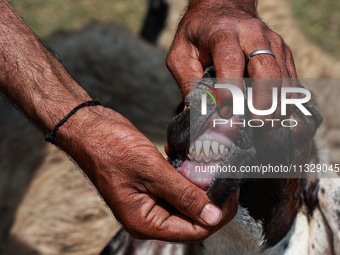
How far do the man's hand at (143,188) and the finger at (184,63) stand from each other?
28cm

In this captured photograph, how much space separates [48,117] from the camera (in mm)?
1993

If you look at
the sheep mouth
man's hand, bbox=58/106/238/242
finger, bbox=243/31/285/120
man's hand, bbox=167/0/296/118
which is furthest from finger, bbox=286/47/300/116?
man's hand, bbox=58/106/238/242

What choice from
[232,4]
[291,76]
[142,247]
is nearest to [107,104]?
[142,247]

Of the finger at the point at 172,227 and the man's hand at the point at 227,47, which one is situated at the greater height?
the man's hand at the point at 227,47

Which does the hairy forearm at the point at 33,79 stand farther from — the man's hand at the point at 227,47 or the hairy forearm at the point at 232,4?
the hairy forearm at the point at 232,4

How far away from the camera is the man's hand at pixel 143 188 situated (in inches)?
69.1

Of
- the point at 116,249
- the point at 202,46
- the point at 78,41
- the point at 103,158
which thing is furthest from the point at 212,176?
the point at 78,41

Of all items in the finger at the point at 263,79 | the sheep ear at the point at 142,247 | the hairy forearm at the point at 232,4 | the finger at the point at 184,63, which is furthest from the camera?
the sheep ear at the point at 142,247

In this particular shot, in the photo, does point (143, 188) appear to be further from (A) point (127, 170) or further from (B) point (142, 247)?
(B) point (142, 247)

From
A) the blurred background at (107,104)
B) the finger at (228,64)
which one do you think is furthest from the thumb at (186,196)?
the blurred background at (107,104)

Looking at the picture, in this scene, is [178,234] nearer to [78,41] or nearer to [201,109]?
[201,109]

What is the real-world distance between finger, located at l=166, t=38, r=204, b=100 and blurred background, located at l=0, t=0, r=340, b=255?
582mm

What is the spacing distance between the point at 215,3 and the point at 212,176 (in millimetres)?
808

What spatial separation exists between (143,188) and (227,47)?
0.52 m
